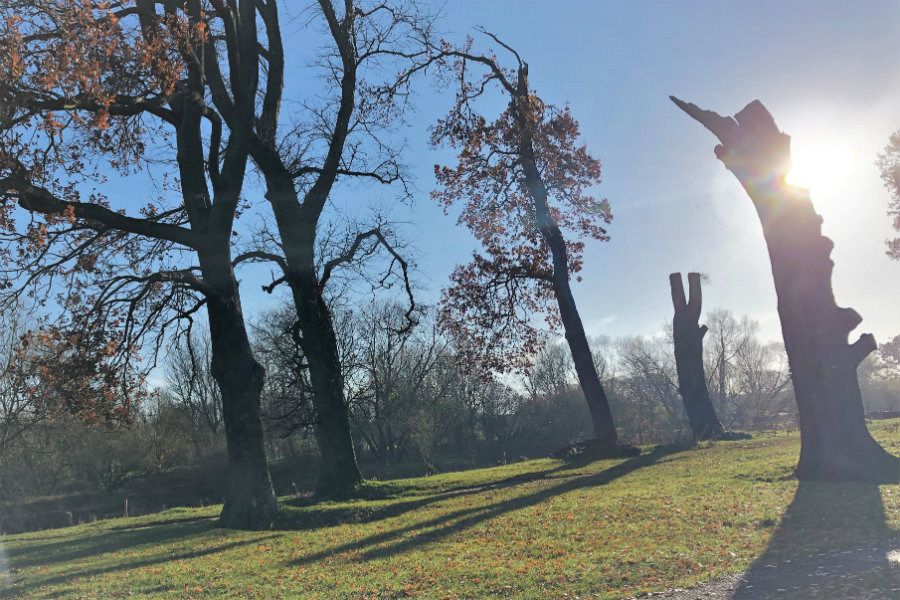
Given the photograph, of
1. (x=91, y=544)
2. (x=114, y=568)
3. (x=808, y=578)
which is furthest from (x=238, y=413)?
(x=808, y=578)

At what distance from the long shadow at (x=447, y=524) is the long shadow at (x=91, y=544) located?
3.94 metres

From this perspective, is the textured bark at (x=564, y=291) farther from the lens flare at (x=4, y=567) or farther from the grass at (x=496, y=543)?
the lens flare at (x=4, y=567)

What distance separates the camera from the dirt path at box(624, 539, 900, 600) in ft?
17.6

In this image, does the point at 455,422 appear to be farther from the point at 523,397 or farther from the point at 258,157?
the point at 258,157

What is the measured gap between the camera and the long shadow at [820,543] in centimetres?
573

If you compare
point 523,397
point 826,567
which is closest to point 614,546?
point 826,567

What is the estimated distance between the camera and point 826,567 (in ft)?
19.8

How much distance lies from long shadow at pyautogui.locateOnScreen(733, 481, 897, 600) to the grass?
1.6 inches

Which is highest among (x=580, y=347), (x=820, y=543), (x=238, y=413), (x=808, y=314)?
(x=580, y=347)

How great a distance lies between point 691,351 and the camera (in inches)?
987

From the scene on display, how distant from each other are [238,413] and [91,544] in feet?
10.6

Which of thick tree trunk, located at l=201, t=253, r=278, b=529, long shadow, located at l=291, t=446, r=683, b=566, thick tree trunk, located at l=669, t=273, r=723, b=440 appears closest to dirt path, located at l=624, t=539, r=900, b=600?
long shadow, located at l=291, t=446, r=683, b=566

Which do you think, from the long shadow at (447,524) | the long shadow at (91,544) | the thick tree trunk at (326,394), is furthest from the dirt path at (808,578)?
the thick tree trunk at (326,394)

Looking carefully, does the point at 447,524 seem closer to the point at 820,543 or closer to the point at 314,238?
the point at 820,543
